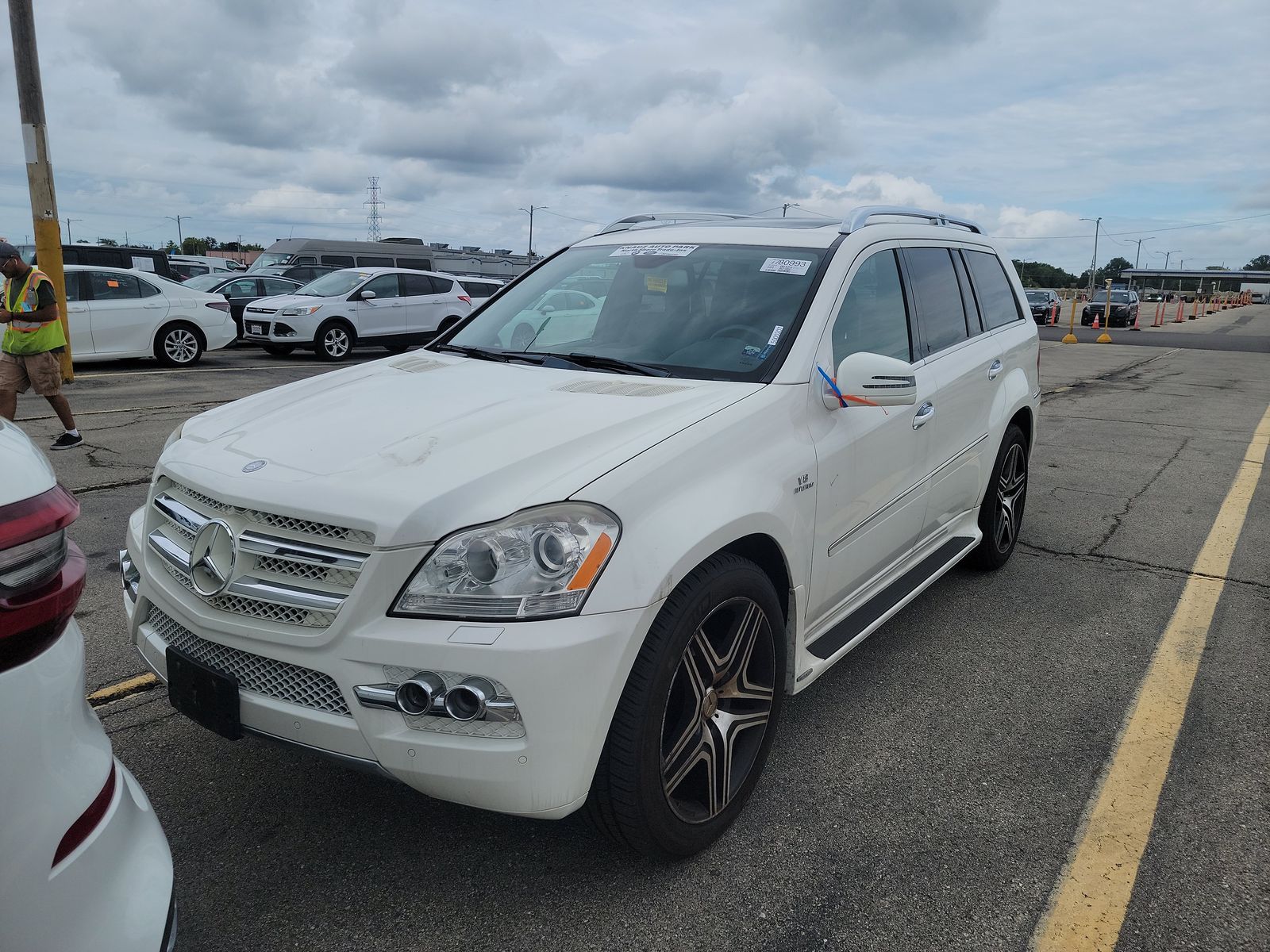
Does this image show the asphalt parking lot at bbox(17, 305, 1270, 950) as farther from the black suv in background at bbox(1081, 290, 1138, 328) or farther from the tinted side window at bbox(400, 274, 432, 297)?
the black suv in background at bbox(1081, 290, 1138, 328)

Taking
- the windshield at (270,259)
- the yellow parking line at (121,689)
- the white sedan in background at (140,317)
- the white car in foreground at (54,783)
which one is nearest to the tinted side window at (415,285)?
the white sedan in background at (140,317)

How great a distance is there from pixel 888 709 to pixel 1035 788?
2.03 ft

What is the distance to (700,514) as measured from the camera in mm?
2439

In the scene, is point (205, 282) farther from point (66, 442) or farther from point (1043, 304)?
point (1043, 304)

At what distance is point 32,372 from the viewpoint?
26.1 feet

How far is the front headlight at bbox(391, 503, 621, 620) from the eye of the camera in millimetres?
2146

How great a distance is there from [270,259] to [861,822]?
96.3 feet

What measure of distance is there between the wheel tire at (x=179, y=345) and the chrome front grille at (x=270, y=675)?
13.7 meters

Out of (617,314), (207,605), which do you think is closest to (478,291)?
(617,314)

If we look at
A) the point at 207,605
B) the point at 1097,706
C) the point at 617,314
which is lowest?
the point at 1097,706

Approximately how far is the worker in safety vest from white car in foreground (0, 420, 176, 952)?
741 cm

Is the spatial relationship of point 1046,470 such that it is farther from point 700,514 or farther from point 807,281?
point 700,514

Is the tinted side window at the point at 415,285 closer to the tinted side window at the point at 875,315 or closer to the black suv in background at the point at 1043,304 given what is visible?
the tinted side window at the point at 875,315

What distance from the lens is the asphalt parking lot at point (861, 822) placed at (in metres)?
2.36
